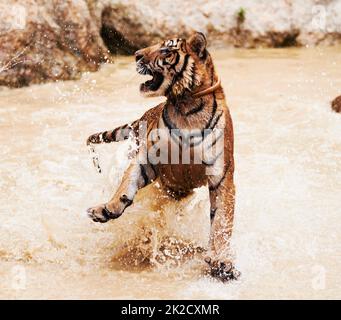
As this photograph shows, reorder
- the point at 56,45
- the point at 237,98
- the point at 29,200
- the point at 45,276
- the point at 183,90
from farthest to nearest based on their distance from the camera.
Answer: the point at 56,45 < the point at 237,98 < the point at 29,200 < the point at 45,276 < the point at 183,90

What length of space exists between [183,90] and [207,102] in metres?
0.13

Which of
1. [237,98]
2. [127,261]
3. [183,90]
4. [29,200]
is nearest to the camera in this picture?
[183,90]

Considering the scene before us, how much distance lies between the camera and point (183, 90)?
3244 millimetres

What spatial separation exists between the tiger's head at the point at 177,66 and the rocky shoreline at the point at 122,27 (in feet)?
11.7

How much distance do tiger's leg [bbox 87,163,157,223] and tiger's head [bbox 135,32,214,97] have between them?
389 mm

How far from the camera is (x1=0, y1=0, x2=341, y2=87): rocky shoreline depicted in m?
6.68

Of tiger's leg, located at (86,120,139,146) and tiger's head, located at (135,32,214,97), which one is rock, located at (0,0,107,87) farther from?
tiger's head, located at (135,32,214,97)

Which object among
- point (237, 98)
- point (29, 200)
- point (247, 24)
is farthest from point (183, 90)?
point (247, 24)

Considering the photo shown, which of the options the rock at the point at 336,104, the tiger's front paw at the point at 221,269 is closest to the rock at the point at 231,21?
the rock at the point at 336,104

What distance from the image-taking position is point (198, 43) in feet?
10.5

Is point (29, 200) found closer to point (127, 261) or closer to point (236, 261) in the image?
point (127, 261)

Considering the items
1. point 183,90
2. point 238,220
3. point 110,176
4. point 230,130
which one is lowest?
point 238,220

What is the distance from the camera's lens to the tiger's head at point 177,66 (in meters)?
3.22

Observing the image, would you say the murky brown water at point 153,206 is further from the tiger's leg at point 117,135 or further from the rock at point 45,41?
the rock at point 45,41
